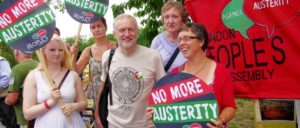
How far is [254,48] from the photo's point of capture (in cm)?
373

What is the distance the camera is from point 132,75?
3.53 m

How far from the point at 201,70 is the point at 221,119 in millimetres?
366

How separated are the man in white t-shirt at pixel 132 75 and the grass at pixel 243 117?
4.94m

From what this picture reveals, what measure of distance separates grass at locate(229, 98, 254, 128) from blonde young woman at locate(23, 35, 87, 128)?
499 cm

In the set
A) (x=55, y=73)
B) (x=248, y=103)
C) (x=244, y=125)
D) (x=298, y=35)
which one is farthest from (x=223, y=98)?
(x=248, y=103)

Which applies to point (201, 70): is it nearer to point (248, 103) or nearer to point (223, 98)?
point (223, 98)

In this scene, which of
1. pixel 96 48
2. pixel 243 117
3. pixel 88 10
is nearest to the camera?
pixel 88 10

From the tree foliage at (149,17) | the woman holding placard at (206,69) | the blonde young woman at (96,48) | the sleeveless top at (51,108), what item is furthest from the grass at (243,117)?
the woman holding placard at (206,69)

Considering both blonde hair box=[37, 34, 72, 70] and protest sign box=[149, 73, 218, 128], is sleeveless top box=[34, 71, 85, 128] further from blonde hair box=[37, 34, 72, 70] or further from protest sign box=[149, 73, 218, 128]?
protest sign box=[149, 73, 218, 128]

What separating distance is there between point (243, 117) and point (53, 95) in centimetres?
612

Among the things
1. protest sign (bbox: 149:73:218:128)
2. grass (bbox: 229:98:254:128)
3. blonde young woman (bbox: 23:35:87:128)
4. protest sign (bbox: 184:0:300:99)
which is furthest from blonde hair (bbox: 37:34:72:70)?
grass (bbox: 229:98:254:128)

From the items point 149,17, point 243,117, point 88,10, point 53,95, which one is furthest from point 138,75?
point 243,117

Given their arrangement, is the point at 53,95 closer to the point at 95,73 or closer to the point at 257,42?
the point at 95,73

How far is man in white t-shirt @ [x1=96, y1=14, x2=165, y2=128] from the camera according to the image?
11.5 feet
